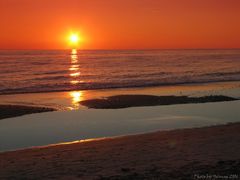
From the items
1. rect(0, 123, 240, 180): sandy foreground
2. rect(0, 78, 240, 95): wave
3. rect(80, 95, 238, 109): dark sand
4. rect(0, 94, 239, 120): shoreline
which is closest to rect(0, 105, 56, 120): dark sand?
rect(0, 94, 239, 120): shoreline

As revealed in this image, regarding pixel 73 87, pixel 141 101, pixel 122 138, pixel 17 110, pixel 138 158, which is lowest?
pixel 73 87

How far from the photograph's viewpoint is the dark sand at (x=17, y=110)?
71.2 feet

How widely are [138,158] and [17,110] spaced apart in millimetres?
13448

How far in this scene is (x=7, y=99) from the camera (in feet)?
95.2

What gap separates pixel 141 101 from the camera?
26.5 meters

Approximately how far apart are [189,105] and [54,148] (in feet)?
42.6

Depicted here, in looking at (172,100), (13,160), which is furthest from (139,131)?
(172,100)

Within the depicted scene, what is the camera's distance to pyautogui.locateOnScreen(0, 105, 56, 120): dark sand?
71.2ft

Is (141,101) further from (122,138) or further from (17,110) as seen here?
(122,138)

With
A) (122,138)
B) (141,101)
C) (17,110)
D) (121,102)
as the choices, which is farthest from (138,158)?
(141,101)

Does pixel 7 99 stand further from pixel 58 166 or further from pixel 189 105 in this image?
pixel 58 166

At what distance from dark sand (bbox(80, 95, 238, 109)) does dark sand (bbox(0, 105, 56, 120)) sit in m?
3.03

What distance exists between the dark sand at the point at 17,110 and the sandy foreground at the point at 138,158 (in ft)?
29.9

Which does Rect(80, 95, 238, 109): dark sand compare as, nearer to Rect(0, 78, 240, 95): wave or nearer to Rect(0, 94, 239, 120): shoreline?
Rect(0, 94, 239, 120): shoreline
